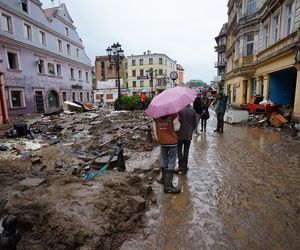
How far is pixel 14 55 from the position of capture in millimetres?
17391

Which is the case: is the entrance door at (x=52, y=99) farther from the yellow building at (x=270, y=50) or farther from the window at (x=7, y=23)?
the yellow building at (x=270, y=50)

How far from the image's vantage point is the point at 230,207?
10.5 feet

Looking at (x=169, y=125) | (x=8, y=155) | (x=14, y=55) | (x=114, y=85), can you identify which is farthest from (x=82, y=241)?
(x=114, y=85)

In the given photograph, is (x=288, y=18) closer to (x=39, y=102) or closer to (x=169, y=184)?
(x=169, y=184)

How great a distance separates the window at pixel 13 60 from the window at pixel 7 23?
1.91m

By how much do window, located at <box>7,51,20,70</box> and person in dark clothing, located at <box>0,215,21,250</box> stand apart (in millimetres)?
20072

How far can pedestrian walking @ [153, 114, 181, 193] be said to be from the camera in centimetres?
349

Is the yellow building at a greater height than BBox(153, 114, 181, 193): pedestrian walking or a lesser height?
greater

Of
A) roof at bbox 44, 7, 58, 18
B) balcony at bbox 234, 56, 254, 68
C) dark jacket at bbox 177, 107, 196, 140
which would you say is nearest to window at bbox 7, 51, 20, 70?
roof at bbox 44, 7, 58, 18

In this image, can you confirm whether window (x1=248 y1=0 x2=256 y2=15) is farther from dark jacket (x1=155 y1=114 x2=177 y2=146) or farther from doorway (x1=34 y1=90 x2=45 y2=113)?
doorway (x1=34 y1=90 x2=45 y2=113)

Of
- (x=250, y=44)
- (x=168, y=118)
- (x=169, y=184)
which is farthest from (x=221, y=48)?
(x=169, y=184)

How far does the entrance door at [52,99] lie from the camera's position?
21.9m

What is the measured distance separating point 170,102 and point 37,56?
21.3 meters

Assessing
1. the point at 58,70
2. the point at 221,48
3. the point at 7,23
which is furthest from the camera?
the point at 221,48
